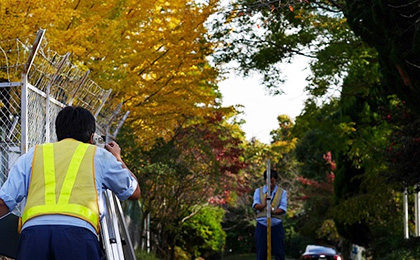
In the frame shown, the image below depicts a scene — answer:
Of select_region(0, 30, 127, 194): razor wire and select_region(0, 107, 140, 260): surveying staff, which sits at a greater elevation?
select_region(0, 30, 127, 194): razor wire

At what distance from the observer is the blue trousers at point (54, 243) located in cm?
483

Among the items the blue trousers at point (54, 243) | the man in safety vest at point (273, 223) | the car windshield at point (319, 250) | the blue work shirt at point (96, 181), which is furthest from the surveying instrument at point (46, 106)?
the car windshield at point (319, 250)

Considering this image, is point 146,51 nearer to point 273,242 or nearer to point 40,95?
point 273,242

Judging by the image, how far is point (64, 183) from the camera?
500 centimetres

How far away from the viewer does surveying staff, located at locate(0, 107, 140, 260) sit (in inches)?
192

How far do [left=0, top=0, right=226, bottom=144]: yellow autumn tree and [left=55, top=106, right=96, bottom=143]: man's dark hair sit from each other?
24.2 feet

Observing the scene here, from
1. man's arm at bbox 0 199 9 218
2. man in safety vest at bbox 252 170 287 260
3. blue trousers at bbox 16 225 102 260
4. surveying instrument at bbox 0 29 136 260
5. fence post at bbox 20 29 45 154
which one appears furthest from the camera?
man in safety vest at bbox 252 170 287 260

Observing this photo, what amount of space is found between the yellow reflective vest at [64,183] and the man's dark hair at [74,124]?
9cm

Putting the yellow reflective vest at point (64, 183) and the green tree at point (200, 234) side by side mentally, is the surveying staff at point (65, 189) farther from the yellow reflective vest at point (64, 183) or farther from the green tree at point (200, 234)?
the green tree at point (200, 234)

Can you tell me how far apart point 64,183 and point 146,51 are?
37.8 ft

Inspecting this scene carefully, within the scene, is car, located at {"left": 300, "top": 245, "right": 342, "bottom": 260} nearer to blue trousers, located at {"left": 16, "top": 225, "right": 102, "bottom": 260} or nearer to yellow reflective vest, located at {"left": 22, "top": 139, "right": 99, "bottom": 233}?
yellow reflective vest, located at {"left": 22, "top": 139, "right": 99, "bottom": 233}

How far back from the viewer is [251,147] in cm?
3478

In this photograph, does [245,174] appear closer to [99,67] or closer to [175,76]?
[175,76]

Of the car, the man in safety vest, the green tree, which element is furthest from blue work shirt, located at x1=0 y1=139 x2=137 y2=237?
the green tree
